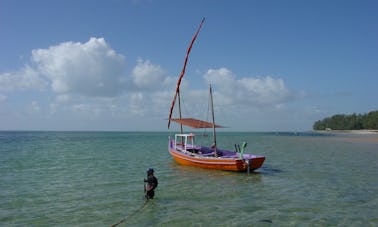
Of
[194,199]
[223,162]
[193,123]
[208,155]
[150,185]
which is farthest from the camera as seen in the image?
[193,123]

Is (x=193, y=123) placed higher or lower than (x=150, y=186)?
higher

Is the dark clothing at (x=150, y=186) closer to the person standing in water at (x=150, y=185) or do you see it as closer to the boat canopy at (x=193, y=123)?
the person standing in water at (x=150, y=185)

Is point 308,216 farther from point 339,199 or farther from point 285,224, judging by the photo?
point 339,199

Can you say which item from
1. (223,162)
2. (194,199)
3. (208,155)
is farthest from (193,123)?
(194,199)

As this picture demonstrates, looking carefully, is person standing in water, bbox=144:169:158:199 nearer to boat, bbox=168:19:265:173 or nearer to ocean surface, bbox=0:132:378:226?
ocean surface, bbox=0:132:378:226

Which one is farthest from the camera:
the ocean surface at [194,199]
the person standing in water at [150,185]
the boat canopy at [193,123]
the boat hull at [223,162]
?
the boat canopy at [193,123]

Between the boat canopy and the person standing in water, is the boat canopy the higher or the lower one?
the higher one

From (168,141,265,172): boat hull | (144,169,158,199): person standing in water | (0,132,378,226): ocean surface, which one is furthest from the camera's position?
(168,141,265,172): boat hull

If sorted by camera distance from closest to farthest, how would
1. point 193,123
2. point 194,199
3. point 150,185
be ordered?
point 150,185, point 194,199, point 193,123

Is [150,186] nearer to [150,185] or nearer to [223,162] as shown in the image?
[150,185]

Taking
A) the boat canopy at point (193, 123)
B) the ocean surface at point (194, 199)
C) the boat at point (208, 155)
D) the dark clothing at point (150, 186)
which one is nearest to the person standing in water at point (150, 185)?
the dark clothing at point (150, 186)

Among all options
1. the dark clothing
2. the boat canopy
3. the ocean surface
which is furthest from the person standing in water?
the boat canopy

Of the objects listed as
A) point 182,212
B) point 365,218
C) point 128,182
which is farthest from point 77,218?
point 365,218

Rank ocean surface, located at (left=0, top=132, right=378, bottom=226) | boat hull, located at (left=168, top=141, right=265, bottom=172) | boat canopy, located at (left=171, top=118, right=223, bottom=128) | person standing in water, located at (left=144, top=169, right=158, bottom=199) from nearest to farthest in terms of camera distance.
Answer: ocean surface, located at (left=0, top=132, right=378, bottom=226) < person standing in water, located at (left=144, top=169, right=158, bottom=199) < boat hull, located at (left=168, top=141, right=265, bottom=172) < boat canopy, located at (left=171, top=118, right=223, bottom=128)
